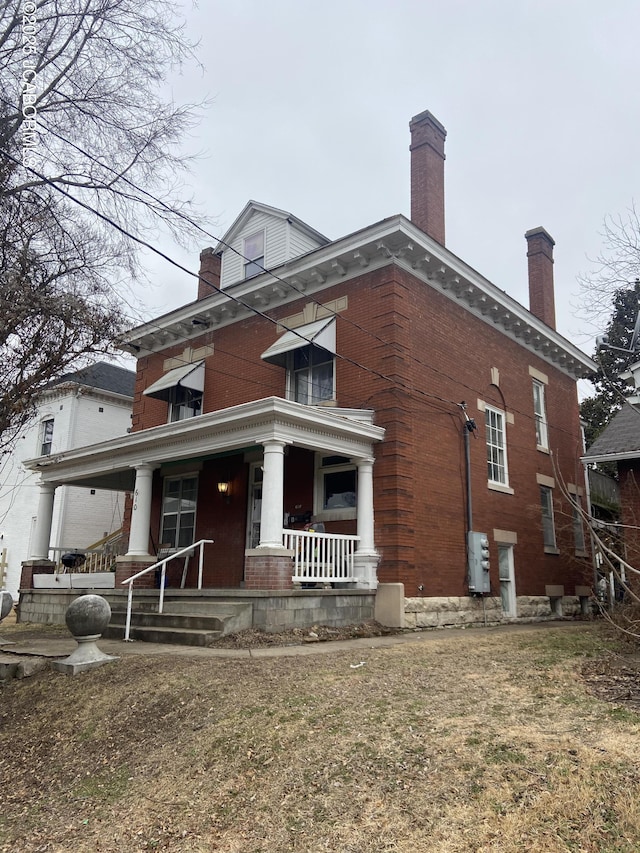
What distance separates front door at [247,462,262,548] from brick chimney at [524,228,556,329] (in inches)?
385

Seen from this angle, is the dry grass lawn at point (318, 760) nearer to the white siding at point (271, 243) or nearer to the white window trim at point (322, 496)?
the white window trim at point (322, 496)

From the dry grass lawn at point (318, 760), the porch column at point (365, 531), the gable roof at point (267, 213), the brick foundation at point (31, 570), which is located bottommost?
the dry grass lawn at point (318, 760)

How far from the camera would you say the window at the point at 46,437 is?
2794 centimetres

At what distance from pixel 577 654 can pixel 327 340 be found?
309 inches

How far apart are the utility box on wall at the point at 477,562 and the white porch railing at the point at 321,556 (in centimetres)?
288

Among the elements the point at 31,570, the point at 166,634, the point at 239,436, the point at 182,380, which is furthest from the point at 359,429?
the point at 31,570

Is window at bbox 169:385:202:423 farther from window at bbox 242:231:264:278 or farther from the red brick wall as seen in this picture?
window at bbox 242:231:264:278

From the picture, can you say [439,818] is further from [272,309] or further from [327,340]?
[272,309]

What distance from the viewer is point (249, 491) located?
50.7 ft

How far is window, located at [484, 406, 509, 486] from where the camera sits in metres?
16.0

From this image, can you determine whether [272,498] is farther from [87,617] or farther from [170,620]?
[87,617]

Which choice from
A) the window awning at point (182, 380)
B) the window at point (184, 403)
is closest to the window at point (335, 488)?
the window awning at point (182, 380)

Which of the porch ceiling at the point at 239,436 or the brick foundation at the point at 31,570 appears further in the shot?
the brick foundation at the point at 31,570

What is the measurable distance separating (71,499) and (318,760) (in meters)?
23.6
